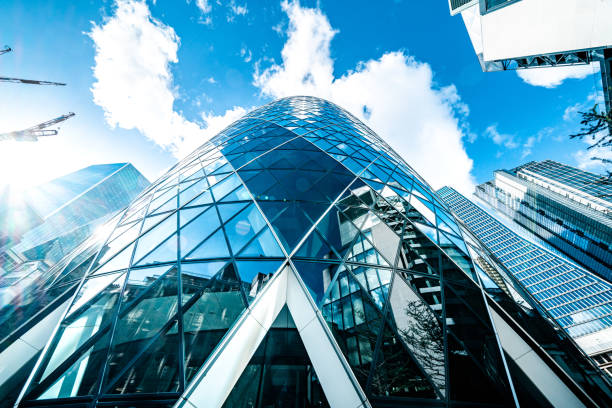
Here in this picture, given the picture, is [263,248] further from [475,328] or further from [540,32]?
[540,32]

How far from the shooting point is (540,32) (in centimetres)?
1530

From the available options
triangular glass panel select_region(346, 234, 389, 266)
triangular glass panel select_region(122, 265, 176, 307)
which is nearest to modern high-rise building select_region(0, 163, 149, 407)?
triangular glass panel select_region(122, 265, 176, 307)

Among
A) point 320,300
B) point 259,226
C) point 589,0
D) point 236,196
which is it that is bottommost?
point 320,300

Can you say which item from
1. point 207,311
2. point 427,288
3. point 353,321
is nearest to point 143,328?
point 207,311

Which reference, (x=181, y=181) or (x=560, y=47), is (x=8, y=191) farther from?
(x=560, y=47)

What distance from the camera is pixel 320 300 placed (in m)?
4.91

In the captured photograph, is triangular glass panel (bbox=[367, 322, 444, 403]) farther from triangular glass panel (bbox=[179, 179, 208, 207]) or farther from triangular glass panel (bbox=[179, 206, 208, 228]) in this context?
triangular glass panel (bbox=[179, 179, 208, 207])

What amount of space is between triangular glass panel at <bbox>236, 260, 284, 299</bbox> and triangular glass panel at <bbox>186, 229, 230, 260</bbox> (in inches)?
26.6

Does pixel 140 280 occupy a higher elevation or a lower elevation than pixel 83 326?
higher

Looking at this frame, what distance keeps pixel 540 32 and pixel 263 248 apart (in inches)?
936

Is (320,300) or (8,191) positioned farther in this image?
(8,191)

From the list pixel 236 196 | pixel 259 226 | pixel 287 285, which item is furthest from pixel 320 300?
pixel 236 196

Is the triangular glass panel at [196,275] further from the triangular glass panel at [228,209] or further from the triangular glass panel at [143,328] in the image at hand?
the triangular glass panel at [228,209]

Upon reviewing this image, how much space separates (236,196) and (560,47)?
74.7ft
